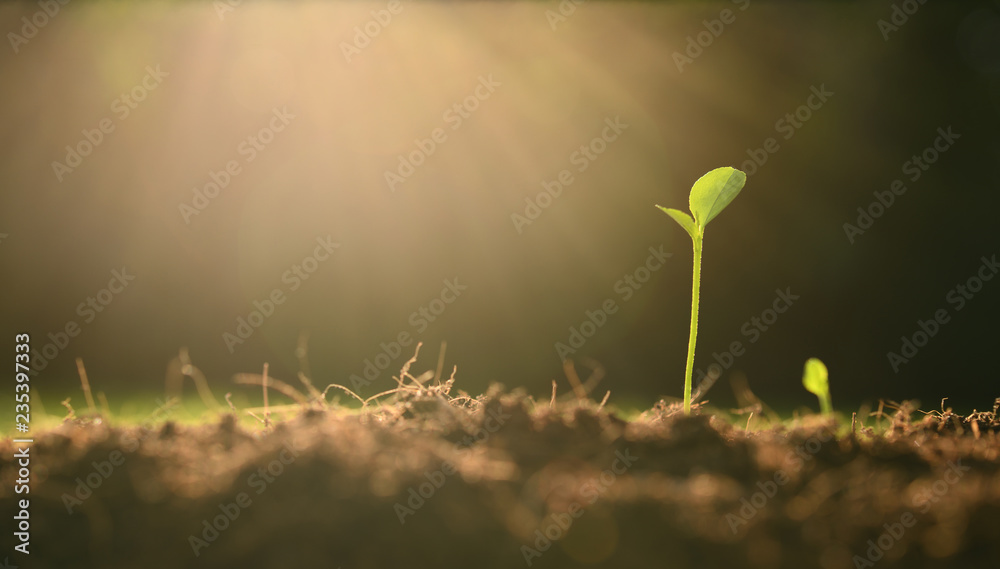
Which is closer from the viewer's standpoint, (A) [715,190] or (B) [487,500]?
(B) [487,500]

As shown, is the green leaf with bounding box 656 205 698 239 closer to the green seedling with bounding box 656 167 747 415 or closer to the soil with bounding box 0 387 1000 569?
the green seedling with bounding box 656 167 747 415

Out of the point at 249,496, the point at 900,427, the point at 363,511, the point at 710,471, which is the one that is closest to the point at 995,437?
the point at 900,427

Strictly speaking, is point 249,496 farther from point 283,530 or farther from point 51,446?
point 51,446

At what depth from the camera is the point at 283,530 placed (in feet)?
2.37

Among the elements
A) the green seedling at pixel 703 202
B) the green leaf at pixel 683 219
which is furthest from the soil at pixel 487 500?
the green leaf at pixel 683 219

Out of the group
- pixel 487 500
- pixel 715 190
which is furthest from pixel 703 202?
pixel 487 500

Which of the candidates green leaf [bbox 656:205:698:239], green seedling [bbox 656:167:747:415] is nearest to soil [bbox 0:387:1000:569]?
green seedling [bbox 656:167:747:415]

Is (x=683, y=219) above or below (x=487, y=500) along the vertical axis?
above

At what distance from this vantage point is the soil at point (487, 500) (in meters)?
0.68

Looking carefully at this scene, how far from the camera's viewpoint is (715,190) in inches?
45.9

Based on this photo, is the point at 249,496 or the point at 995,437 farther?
the point at 995,437

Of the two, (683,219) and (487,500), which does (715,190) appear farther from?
(487,500)

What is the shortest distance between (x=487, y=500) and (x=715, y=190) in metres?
0.73

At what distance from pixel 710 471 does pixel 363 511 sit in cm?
49
